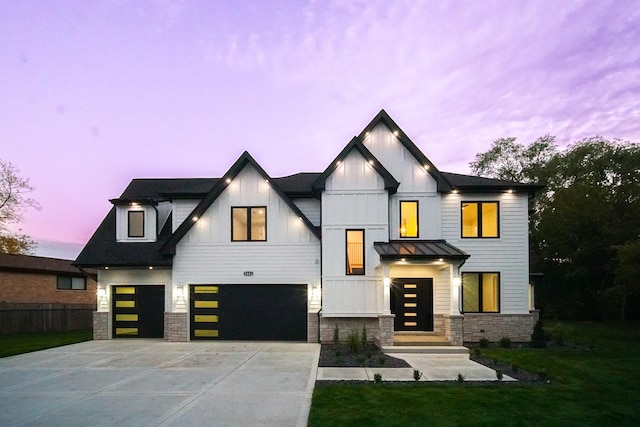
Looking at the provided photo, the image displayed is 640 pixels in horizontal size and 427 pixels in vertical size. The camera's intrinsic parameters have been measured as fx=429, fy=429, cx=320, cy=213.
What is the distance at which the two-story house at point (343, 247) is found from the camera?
1698cm

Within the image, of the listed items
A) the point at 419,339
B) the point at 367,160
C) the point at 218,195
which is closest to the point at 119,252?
the point at 218,195

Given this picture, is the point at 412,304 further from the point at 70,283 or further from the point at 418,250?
the point at 70,283

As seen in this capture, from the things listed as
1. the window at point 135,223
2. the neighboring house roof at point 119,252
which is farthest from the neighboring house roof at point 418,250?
the window at point 135,223

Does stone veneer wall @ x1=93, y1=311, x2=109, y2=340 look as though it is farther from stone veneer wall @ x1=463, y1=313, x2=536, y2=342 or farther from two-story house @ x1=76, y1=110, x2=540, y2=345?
stone veneer wall @ x1=463, y1=313, x2=536, y2=342

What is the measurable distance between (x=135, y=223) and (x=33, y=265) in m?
10.0

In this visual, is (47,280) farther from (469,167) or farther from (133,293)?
(469,167)

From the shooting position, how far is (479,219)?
17875 mm

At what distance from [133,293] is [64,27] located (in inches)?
512

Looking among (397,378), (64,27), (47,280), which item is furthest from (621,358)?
(47,280)

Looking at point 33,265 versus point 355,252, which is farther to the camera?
point 33,265

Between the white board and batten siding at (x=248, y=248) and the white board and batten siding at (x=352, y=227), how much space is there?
3.06 ft

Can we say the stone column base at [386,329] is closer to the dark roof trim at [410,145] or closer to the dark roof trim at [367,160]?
the dark roof trim at [367,160]

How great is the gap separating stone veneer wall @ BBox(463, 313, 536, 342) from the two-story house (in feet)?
0.13

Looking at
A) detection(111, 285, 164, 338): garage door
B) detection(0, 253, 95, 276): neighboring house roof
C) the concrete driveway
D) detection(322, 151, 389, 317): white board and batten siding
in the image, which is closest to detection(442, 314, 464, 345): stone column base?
detection(322, 151, 389, 317): white board and batten siding
